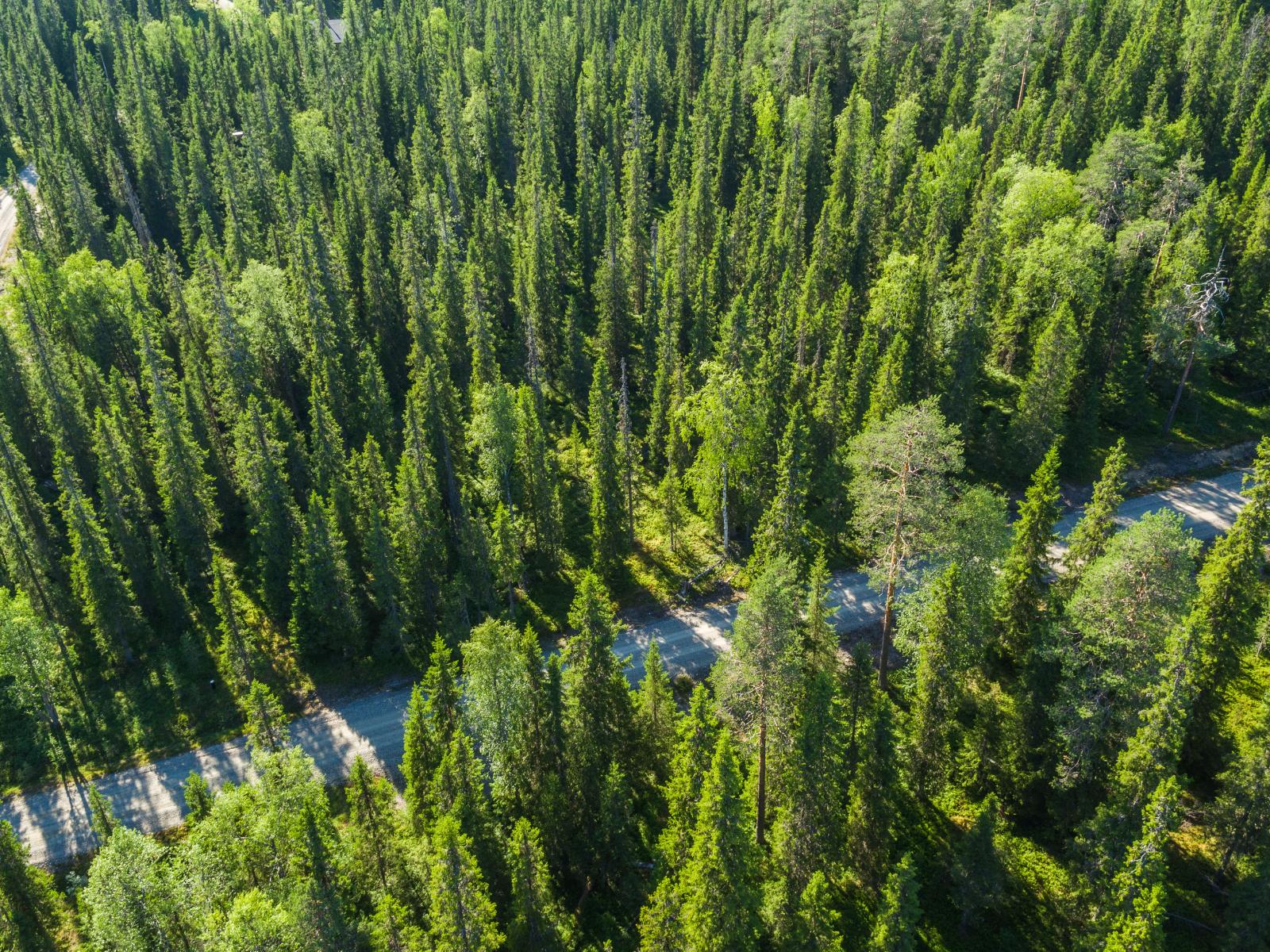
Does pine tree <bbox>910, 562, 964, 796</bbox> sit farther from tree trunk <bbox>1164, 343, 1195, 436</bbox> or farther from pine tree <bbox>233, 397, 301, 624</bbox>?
pine tree <bbox>233, 397, 301, 624</bbox>

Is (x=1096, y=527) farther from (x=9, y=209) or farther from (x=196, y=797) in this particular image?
(x=9, y=209)

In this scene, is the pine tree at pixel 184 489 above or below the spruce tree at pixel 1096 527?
below

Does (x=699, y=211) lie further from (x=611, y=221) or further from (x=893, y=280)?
(x=893, y=280)

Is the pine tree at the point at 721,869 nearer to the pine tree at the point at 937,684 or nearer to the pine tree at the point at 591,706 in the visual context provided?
the pine tree at the point at 591,706

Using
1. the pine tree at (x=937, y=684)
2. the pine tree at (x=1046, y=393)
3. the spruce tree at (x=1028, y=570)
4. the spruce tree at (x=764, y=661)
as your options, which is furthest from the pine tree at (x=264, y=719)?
the pine tree at (x=1046, y=393)

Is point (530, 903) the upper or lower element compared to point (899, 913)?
lower

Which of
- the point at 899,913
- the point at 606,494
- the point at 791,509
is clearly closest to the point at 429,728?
the point at 606,494
